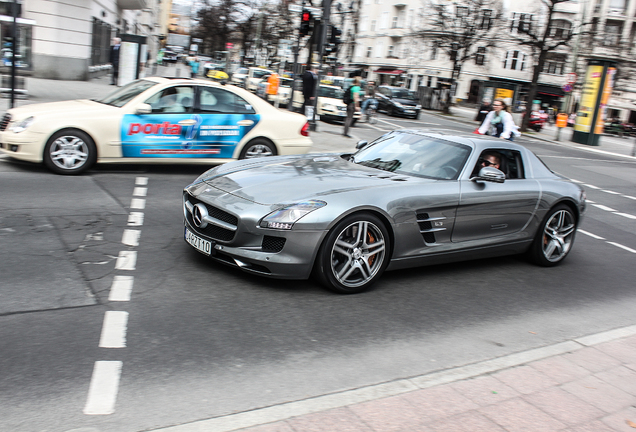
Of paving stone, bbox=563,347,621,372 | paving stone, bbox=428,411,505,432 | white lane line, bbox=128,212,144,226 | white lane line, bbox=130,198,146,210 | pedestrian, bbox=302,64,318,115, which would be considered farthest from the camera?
pedestrian, bbox=302,64,318,115

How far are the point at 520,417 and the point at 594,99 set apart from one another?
104 feet

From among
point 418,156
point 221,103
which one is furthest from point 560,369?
point 221,103

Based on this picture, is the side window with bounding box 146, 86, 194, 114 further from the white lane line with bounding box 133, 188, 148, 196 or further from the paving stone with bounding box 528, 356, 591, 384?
the paving stone with bounding box 528, 356, 591, 384

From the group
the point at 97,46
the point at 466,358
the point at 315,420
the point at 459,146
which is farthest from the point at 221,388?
the point at 97,46

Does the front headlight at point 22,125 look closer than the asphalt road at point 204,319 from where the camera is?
No

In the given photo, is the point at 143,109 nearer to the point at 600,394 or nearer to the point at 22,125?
the point at 22,125

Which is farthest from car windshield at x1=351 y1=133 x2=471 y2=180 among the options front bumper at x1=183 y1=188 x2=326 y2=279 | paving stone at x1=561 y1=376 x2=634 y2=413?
paving stone at x1=561 y1=376 x2=634 y2=413

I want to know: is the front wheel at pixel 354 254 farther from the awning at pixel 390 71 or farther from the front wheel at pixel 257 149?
the awning at pixel 390 71

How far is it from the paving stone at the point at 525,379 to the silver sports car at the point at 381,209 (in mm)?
1627

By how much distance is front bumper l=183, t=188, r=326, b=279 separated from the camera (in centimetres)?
492

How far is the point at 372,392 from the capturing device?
3541 millimetres

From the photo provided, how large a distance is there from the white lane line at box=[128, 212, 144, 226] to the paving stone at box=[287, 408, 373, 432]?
414 cm

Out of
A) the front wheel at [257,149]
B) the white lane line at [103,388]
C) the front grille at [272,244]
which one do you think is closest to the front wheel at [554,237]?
the front grille at [272,244]

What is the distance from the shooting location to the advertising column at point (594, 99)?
3131 centimetres
